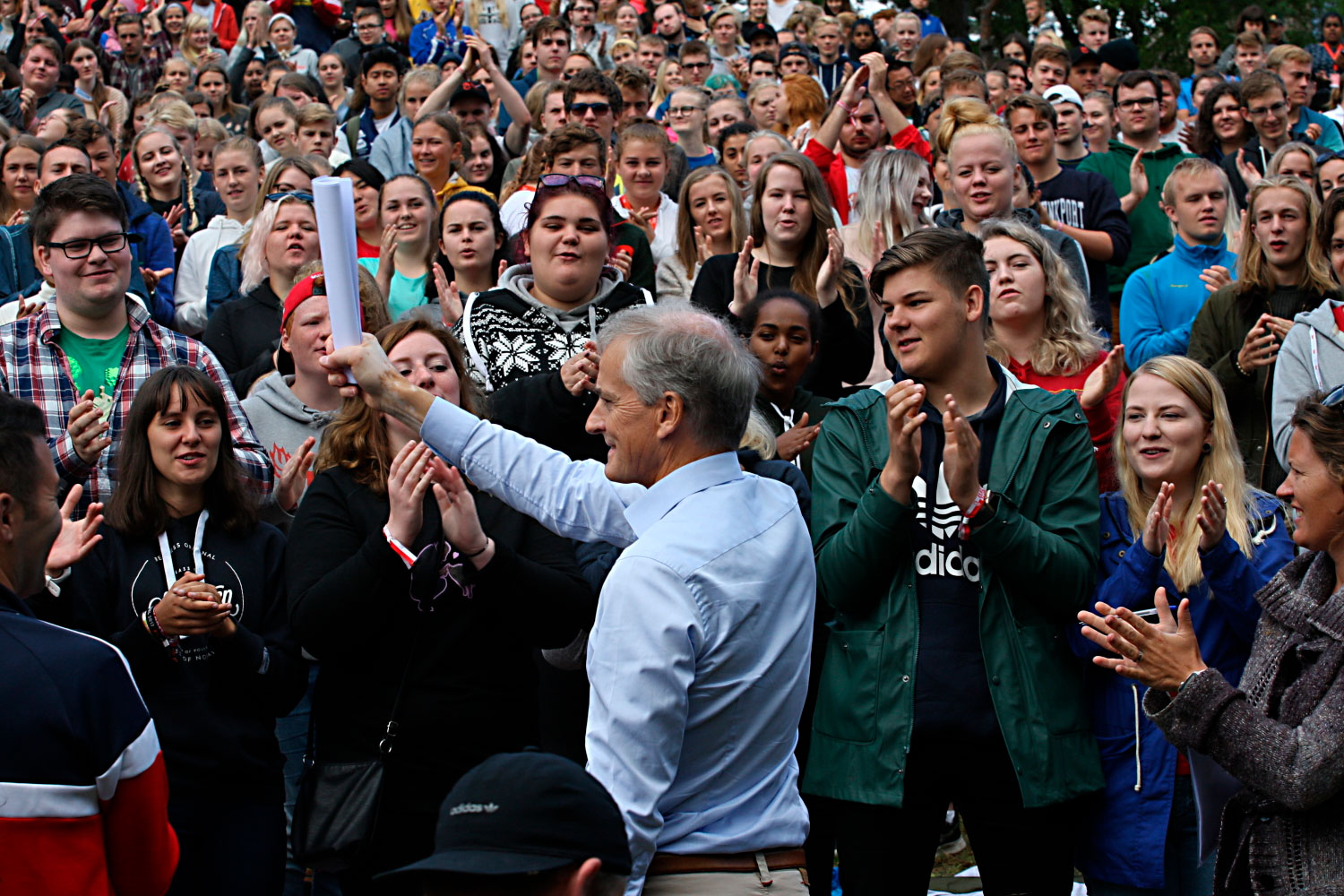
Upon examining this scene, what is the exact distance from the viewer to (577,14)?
49.4 ft

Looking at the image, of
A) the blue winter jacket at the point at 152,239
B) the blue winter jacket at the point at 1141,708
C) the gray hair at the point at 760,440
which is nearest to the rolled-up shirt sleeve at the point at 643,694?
the blue winter jacket at the point at 1141,708

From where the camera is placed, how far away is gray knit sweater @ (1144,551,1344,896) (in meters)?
3.12

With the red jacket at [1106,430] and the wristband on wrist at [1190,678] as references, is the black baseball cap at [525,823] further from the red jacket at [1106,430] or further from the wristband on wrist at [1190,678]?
the red jacket at [1106,430]

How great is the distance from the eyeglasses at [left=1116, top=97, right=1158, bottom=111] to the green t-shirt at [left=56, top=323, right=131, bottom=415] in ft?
23.4

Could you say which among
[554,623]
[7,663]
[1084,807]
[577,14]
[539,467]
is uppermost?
[577,14]

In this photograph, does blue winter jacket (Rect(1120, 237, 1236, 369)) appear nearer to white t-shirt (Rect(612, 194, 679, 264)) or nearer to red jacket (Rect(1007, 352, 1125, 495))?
red jacket (Rect(1007, 352, 1125, 495))

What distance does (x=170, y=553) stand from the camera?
421 cm

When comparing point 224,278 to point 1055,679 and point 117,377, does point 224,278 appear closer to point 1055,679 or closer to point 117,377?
point 117,377

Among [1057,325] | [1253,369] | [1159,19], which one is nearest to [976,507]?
[1057,325]

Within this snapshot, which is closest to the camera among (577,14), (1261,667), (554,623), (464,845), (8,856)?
(464,845)

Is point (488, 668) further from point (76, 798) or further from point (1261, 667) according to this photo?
point (1261, 667)

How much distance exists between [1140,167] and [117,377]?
260 inches

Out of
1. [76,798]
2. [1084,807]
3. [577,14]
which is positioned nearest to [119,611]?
[76,798]

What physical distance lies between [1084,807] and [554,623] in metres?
1.61
